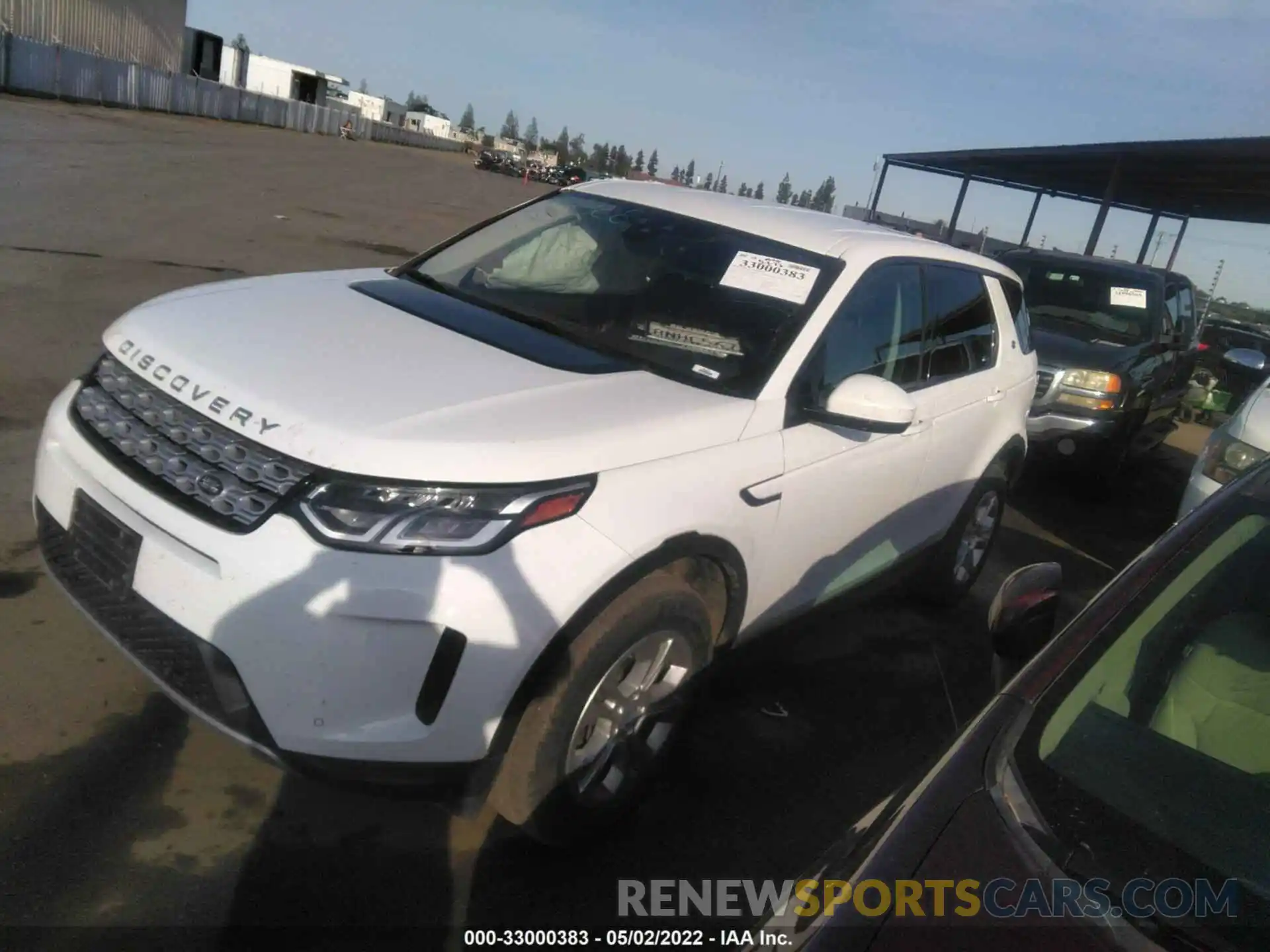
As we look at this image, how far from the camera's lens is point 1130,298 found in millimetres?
8750

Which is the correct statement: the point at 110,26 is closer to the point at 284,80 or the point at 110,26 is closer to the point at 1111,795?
the point at 284,80

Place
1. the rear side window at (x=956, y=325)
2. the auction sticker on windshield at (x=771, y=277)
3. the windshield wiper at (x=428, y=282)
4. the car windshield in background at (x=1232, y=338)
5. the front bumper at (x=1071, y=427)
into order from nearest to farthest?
the auction sticker on windshield at (x=771, y=277) → the windshield wiper at (x=428, y=282) → the rear side window at (x=956, y=325) → the front bumper at (x=1071, y=427) → the car windshield in background at (x=1232, y=338)

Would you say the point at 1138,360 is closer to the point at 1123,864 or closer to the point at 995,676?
the point at 995,676

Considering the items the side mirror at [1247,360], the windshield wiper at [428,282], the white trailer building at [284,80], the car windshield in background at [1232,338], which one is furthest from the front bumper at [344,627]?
the white trailer building at [284,80]

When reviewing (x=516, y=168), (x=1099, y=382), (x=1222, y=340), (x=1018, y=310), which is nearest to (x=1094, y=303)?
(x=1099, y=382)

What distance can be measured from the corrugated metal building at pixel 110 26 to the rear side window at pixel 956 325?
119 ft

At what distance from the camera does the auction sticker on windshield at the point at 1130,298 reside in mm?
8703

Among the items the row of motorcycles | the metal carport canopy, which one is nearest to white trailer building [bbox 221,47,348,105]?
the row of motorcycles

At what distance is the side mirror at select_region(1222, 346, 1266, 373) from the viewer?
666 centimetres

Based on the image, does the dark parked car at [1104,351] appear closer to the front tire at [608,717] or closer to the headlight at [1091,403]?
the headlight at [1091,403]

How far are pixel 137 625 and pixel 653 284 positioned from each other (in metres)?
2.06

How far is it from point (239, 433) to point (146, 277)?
7.23 m

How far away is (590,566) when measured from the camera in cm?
243

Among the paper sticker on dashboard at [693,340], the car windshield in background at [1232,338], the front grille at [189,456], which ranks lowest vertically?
the front grille at [189,456]
